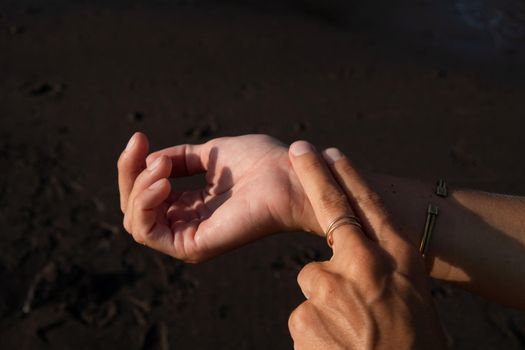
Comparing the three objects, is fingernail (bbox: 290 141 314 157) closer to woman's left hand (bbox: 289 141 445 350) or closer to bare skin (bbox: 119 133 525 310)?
bare skin (bbox: 119 133 525 310)

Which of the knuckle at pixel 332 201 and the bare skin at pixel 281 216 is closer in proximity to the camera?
the knuckle at pixel 332 201

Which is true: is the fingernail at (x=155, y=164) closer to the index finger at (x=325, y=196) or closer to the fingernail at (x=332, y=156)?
the index finger at (x=325, y=196)

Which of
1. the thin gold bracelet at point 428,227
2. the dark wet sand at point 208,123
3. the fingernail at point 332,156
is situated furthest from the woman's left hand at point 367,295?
the dark wet sand at point 208,123

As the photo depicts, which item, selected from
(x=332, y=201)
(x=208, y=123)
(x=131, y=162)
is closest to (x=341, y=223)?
(x=332, y=201)

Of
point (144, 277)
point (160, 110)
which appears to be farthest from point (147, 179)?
point (160, 110)

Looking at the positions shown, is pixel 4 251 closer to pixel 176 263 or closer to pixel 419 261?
pixel 176 263

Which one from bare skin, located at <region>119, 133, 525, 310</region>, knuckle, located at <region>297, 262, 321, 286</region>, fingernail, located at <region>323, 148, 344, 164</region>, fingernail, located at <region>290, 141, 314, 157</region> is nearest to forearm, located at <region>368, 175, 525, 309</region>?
bare skin, located at <region>119, 133, 525, 310</region>
